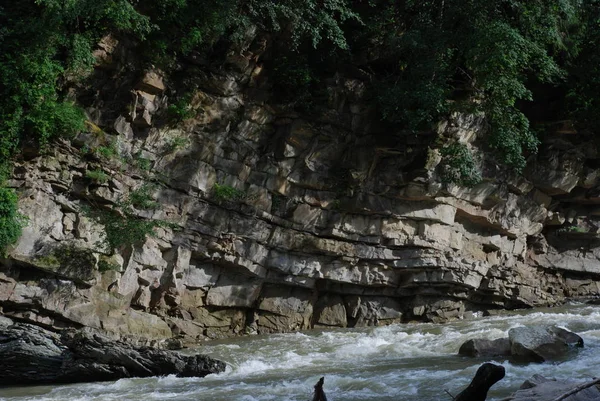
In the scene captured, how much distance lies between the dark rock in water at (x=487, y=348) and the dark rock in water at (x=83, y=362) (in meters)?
4.37

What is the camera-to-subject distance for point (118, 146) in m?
14.7

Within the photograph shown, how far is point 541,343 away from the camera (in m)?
10.7

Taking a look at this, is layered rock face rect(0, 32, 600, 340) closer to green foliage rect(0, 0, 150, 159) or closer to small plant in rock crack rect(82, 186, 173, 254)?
small plant in rock crack rect(82, 186, 173, 254)

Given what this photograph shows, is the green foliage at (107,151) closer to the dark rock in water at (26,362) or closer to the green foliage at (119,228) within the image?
the green foliage at (119,228)

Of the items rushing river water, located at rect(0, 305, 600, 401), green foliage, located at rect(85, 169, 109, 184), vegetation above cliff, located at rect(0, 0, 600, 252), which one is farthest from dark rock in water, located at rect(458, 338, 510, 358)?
green foliage, located at rect(85, 169, 109, 184)

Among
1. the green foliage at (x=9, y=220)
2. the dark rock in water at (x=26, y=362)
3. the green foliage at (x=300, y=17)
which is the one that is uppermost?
the green foliage at (x=300, y=17)

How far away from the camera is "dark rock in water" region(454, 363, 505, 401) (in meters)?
5.43

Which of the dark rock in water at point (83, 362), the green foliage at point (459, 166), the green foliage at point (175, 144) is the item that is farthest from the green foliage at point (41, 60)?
the green foliage at point (459, 166)

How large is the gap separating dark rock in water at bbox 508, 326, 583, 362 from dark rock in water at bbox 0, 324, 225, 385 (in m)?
4.93

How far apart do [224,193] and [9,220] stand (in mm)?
5051

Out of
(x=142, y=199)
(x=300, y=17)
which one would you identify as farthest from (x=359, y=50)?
(x=142, y=199)

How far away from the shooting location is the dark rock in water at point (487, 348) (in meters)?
11.1

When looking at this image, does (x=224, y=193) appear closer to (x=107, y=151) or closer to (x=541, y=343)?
(x=107, y=151)

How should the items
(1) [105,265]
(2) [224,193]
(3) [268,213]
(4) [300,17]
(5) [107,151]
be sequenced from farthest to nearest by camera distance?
(3) [268,213]
(4) [300,17]
(2) [224,193]
(5) [107,151]
(1) [105,265]
